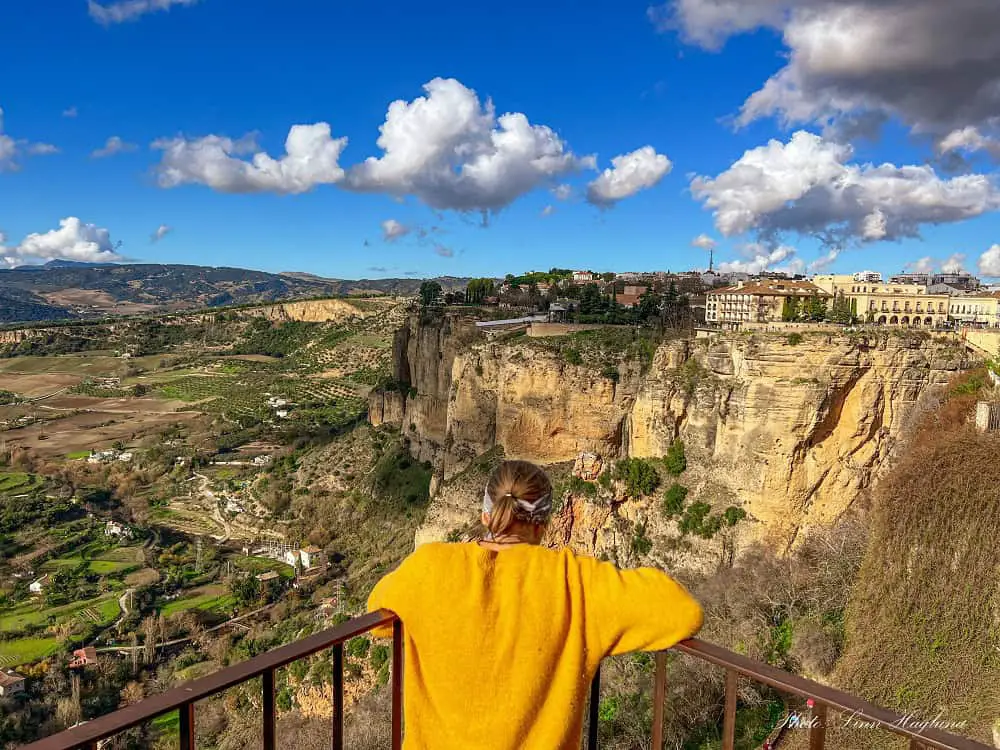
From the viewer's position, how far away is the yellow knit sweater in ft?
7.03

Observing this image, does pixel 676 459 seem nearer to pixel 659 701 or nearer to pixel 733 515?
pixel 733 515

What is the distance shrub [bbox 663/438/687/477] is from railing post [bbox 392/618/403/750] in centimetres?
1843

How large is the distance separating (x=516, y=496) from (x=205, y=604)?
33.6m

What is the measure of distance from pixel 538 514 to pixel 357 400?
6523cm

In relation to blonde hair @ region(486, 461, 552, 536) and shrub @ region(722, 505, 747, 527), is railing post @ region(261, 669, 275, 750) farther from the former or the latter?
shrub @ region(722, 505, 747, 527)

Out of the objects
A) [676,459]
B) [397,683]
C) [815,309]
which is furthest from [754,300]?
[397,683]

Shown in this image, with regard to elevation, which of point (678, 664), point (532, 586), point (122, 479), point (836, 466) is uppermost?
point (532, 586)

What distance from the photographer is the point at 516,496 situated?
236 centimetres

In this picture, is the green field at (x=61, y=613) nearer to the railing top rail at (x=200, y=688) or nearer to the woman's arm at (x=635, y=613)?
the railing top rail at (x=200, y=688)

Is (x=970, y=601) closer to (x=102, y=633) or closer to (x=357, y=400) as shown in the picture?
(x=102, y=633)

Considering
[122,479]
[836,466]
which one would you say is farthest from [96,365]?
[836,466]

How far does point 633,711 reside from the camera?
10.5m

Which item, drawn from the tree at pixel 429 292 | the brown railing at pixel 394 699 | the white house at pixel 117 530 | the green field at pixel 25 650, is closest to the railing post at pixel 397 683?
the brown railing at pixel 394 699

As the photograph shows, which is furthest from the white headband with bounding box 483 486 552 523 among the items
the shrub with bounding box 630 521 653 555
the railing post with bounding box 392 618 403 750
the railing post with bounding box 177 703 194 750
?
the shrub with bounding box 630 521 653 555
